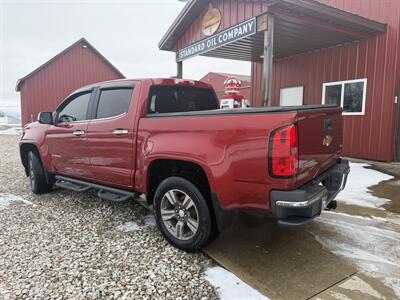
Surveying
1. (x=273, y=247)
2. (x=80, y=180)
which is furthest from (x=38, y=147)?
(x=273, y=247)

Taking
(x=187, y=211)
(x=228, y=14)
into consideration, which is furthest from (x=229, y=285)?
(x=228, y=14)

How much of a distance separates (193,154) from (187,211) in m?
0.66

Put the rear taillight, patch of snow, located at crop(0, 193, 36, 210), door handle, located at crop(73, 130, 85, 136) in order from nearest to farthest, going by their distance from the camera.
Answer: the rear taillight
door handle, located at crop(73, 130, 85, 136)
patch of snow, located at crop(0, 193, 36, 210)

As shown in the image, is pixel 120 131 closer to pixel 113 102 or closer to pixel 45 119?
pixel 113 102

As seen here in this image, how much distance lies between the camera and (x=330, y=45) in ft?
29.7

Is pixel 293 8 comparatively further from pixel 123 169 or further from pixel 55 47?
pixel 55 47

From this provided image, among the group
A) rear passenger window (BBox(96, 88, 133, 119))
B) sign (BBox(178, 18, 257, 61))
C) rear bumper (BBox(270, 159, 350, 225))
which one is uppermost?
sign (BBox(178, 18, 257, 61))

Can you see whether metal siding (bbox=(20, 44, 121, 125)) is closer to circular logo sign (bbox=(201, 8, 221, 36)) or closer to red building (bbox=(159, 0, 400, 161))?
red building (bbox=(159, 0, 400, 161))

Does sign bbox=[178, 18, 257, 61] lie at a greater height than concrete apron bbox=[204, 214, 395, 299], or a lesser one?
greater

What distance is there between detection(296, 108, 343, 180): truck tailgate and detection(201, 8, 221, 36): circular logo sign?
554 cm

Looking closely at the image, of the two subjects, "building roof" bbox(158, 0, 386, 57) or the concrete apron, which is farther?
"building roof" bbox(158, 0, 386, 57)

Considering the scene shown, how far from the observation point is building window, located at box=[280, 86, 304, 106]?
10.4 metres

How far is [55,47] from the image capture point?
40.6 m

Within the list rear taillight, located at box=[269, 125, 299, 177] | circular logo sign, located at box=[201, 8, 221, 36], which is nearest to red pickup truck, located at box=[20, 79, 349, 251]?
rear taillight, located at box=[269, 125, 299, 177]
